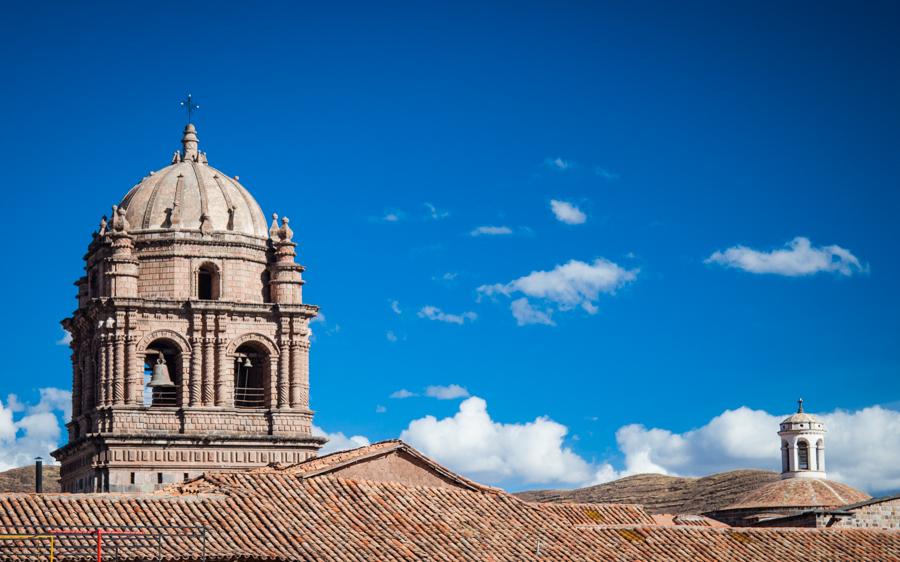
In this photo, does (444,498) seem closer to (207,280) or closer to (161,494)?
(161,494)

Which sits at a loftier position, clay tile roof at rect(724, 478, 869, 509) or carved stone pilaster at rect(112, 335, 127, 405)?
carved stone pilaster at rect(112, 335, 127, 405)

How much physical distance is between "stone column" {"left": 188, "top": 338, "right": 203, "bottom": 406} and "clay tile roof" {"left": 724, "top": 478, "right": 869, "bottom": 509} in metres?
18.3

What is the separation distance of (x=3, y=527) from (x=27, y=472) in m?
36.8

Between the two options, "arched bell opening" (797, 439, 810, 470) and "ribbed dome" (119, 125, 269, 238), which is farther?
"arched bell opening" (797, 439, 810, 470)

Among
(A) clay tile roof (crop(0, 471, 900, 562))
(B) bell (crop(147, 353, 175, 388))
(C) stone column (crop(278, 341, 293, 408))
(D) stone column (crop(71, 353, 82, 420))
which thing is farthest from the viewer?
(D) stone column (crop(71, 353, 82, 420))

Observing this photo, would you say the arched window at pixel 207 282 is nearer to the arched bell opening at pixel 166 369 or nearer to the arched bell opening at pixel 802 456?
the arched bell opening at pixel 166 369

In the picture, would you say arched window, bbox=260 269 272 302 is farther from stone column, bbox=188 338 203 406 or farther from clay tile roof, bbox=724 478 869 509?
clay tile roof, bbox=724 478 869 509

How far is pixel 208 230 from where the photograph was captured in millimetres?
56812

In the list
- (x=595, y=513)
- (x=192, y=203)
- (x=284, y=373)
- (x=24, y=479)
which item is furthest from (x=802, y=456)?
(x=24, y=479)

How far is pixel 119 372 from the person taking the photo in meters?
55.0

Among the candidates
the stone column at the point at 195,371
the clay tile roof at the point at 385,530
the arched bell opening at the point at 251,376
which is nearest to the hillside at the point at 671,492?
the arched bell opening at the point at 251,376

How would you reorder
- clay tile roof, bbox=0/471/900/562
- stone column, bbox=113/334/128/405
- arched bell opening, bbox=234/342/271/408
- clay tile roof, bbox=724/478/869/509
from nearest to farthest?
clay tile roof, bbox=0/471/900/562
stone column, bbox=113/334/128/405
arched bell opening, bbox=234/342/271/408
clay tile roof, bbox=724/478/869/509

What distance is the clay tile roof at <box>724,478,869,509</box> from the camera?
62.2m

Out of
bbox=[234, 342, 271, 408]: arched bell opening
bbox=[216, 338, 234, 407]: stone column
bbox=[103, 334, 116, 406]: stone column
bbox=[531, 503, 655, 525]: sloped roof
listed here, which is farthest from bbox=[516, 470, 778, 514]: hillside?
bbox=[531, 503, 655, 525]: sloped roof
